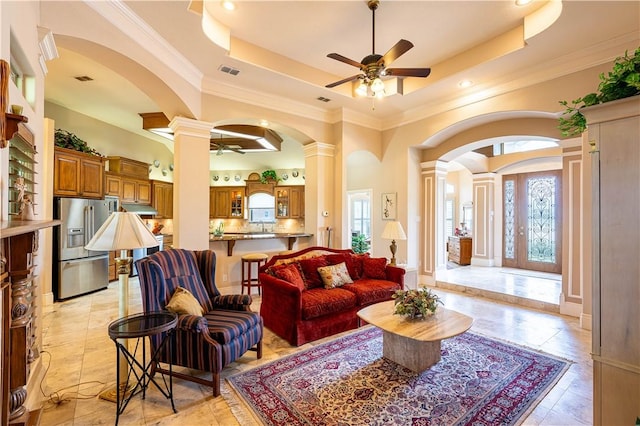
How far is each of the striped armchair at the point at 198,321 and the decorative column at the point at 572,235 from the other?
433 cm

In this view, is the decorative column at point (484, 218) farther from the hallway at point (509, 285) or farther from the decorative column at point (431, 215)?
the decorative column at point (431, 215)

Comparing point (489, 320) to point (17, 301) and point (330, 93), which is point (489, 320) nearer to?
point (330, 93)

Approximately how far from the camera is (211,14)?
3363 millimetres

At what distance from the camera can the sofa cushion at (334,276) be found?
150 inches

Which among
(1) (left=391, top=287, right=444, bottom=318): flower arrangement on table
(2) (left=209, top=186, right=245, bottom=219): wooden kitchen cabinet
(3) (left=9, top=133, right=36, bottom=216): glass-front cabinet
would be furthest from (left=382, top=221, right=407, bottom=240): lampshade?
(2) (left=209, top=186, right=245, bottom=219): wooden kitchen cabinet

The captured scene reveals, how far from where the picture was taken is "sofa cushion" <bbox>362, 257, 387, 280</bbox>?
427 centimetres

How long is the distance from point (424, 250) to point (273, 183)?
200 inches

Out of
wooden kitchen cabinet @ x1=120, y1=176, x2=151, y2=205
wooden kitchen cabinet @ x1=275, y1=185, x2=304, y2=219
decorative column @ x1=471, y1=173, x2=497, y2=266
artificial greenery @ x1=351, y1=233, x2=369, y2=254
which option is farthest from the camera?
wooden kitchen cabinet @ x1=275, y1=185, x2=304, y2=219

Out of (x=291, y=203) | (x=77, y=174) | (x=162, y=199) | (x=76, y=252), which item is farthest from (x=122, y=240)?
(x=291, y=203)

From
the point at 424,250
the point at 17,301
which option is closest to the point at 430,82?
the point at 424,250

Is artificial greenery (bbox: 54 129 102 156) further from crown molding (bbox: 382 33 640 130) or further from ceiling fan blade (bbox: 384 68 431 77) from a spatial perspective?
crown molding (bbox: 382 33 640 130)

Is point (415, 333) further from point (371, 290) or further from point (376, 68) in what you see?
point (376, 68)

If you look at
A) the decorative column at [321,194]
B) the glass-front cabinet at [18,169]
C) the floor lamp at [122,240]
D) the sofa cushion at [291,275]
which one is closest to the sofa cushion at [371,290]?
A: the sofa cushion at [291,275]

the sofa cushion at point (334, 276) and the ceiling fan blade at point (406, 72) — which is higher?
the ceiling fan blade at point (406, 72)
